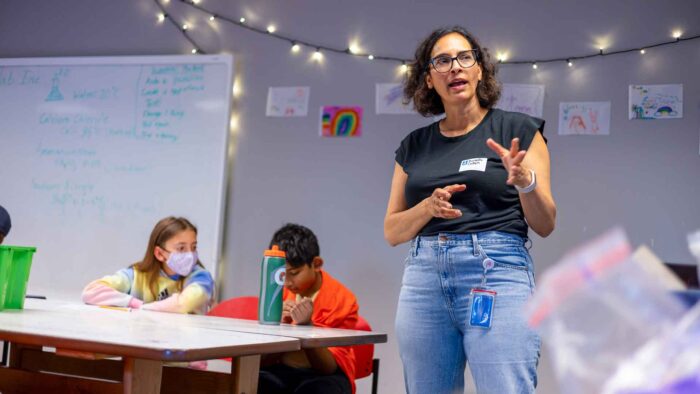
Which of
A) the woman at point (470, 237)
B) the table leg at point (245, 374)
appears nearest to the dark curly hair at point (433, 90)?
the woman at point (470, 237)

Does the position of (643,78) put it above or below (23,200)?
above

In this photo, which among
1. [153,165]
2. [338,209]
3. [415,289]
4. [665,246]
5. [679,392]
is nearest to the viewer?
[679,392]

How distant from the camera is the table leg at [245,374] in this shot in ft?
4.75

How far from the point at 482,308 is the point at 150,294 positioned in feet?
4.73

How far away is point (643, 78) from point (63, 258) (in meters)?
2.83

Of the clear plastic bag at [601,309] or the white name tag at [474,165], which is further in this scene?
the white name tag at [474,165]

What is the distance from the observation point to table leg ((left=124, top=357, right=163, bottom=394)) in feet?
3.84

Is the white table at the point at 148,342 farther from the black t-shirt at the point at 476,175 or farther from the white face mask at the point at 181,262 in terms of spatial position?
the white face mask at the point at 181,262

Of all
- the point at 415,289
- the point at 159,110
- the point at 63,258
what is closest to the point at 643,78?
Result: the point at 415,289

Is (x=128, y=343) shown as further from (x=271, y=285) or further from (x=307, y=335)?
(x=271, y=285)

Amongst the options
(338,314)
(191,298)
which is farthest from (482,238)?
(191,298)

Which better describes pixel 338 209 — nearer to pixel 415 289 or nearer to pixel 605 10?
pixel 605 10

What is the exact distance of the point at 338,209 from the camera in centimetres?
335

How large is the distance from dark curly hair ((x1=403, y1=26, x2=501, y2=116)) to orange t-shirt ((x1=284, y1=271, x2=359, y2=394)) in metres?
0.79
